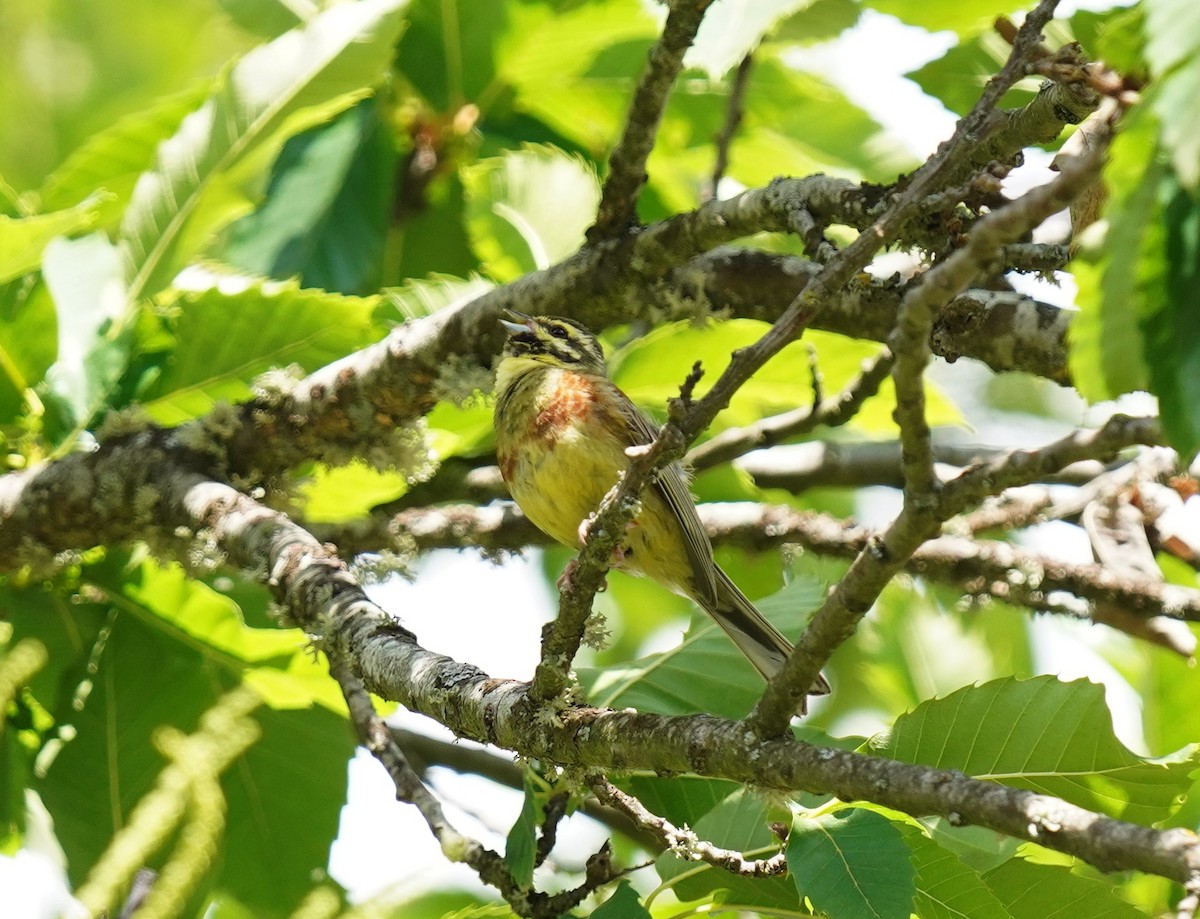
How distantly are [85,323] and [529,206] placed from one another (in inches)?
74.8

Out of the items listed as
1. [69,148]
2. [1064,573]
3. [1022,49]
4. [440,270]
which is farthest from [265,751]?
[69,148]

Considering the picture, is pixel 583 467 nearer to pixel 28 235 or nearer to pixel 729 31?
pixel 729 31

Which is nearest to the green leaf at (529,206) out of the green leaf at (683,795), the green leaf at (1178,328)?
the green leaf at (683,795)

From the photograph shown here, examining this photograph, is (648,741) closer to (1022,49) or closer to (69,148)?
(1022,49)

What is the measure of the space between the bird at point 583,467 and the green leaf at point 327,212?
1179mm

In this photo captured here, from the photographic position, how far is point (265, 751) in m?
4.58

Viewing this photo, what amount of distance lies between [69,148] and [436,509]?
10.5 feet

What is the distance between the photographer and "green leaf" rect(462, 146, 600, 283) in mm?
5457

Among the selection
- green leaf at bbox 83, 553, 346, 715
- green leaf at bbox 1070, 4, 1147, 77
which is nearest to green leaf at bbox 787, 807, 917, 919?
green leaf at bbox 1070, 4, 1147, 77

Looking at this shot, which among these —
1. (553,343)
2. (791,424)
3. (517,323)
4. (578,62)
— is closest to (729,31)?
(517,323)

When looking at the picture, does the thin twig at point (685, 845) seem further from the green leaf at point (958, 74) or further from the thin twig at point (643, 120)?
the green leaf at point (958, 74)

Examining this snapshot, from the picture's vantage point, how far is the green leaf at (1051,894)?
9.43ft

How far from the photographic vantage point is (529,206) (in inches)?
215

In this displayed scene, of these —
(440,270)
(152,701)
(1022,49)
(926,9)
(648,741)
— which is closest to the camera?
(1022,49)
